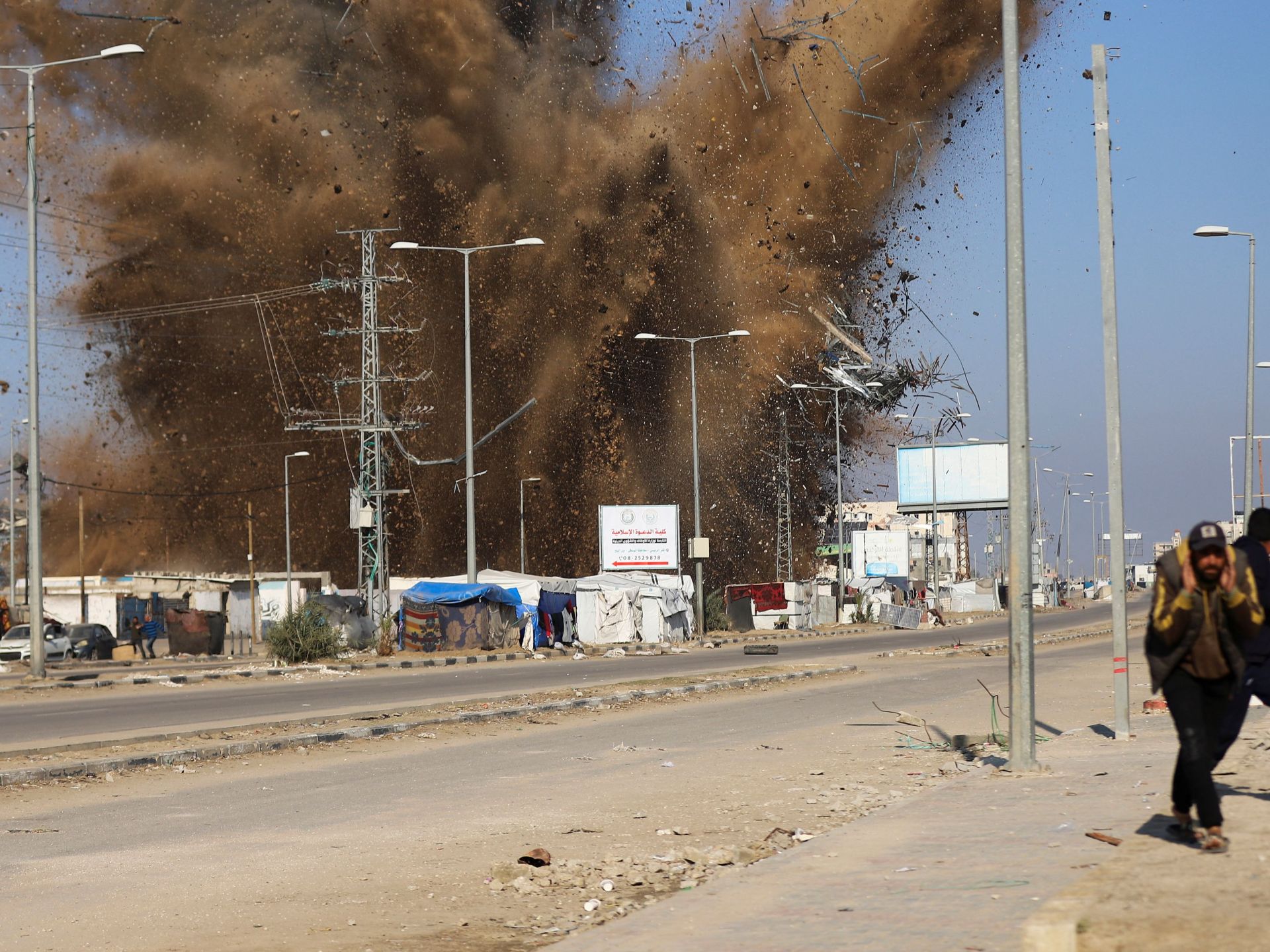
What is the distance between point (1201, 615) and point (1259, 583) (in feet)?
4.06

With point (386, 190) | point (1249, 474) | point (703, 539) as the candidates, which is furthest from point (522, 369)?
point (1249, 474)

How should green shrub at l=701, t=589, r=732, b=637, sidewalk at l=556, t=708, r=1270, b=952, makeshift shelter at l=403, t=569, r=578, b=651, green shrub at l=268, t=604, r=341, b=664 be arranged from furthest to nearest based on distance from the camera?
1. green shrub at l=701, t=589, r=732, b=637
2. makeshift shelter at l=403, t=569, r=578, b=651
3. green shrub at l=268, t=604, r=341, b=664
4. sidewalk at l=556, t=708, r=1270, b=952

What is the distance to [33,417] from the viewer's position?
3016 cm

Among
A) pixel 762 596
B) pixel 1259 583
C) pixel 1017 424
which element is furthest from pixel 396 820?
pixel 762 596

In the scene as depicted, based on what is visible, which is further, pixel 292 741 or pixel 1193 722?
pixel 292 741

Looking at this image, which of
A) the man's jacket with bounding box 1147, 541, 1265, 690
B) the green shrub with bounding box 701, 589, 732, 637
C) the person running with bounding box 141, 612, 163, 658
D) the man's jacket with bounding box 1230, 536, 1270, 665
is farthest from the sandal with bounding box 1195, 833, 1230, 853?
the green shrub with bounding box 701, 589, 732, 637

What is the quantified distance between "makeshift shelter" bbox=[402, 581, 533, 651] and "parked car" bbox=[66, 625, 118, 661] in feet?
42.4

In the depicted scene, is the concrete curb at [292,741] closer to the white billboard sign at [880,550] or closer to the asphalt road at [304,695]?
the asphalt road at [304,695]

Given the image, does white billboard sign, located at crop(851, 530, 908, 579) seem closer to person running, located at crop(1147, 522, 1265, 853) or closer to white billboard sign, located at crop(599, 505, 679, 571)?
white billboard sign, located at crop(599, 505, 679, 571)

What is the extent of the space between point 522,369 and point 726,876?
331ft

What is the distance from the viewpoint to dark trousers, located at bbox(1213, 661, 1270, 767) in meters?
8.11

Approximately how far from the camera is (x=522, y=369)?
4242 inches

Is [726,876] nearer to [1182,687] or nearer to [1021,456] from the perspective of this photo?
[1182,687]

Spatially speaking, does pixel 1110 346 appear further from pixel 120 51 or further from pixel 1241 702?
pixel 120 51
